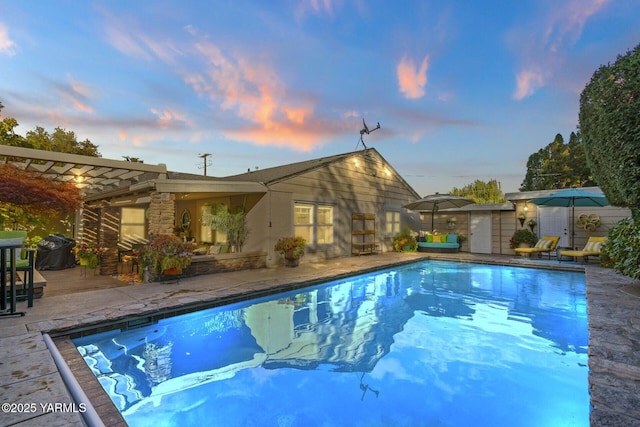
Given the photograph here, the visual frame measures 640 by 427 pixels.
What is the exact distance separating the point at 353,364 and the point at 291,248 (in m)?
5.69

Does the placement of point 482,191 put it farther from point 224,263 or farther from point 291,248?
point 224,263

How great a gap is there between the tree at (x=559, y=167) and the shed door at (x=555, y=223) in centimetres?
1788

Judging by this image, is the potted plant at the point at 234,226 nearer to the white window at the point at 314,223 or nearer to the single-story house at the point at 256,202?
the single-story house at the point at 256,202

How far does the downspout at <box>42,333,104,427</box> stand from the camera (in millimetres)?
2188

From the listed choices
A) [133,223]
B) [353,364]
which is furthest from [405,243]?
[133,223]

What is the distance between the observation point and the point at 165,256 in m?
7.14

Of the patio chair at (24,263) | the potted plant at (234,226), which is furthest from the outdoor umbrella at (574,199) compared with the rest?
the patio chair at (24,263)

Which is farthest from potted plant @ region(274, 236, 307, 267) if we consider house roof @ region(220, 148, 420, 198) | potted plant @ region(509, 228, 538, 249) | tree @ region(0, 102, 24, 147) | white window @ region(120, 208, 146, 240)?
tree @ region(0, 102, 24, 147)

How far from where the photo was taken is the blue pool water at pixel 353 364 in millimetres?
3061

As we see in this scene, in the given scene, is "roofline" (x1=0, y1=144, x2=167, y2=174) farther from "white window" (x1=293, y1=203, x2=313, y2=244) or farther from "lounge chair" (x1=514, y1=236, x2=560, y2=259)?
"lounge chair" (x1=514, y1=236, x2=560, y2=259)

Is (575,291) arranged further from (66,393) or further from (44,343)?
(44,343)

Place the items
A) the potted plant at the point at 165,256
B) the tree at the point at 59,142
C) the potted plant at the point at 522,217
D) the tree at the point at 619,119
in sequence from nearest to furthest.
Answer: the tree at the point at 619,119
the potted plant at the point at 165,256
the potted plant at the point at 522,217
the tree at the point at 59,142

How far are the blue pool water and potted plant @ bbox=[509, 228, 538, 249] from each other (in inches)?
273

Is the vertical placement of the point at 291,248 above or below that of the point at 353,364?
above
